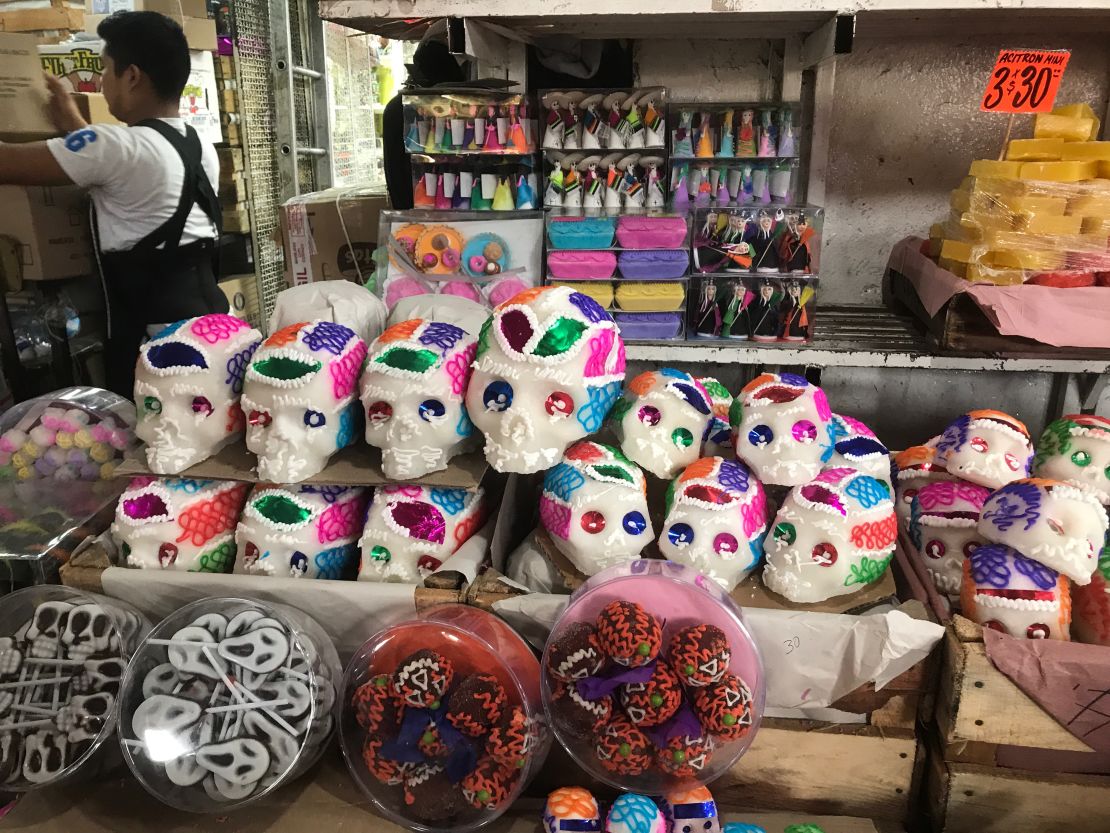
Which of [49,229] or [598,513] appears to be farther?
[49,229]

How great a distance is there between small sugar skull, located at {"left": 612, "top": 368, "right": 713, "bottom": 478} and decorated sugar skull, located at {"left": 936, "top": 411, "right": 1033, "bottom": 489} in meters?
0.44

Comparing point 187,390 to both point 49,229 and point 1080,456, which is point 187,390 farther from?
point 49,229

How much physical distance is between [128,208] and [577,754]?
2.13m

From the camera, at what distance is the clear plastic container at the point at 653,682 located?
1.06 m

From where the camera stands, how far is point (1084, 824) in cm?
118

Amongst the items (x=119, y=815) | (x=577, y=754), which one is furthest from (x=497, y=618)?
(x=119, y=815)

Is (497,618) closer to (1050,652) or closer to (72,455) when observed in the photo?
(1050,652)

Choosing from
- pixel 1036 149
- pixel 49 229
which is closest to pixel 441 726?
pixel 1036 149

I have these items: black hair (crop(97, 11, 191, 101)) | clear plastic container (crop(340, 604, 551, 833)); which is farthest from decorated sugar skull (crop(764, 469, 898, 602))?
black hair (crop(97, 11, 191, 101))

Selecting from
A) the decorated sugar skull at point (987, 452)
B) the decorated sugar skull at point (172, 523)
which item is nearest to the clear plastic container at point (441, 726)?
the decorated sugar skull at point (172, 523)

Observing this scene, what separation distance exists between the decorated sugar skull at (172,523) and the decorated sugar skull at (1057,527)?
1.29 metres

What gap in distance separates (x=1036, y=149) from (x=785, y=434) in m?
1.50

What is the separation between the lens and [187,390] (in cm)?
132

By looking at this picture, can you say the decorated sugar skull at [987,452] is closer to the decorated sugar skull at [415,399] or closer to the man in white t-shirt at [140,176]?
the decorated sugar skull at [415,399]
